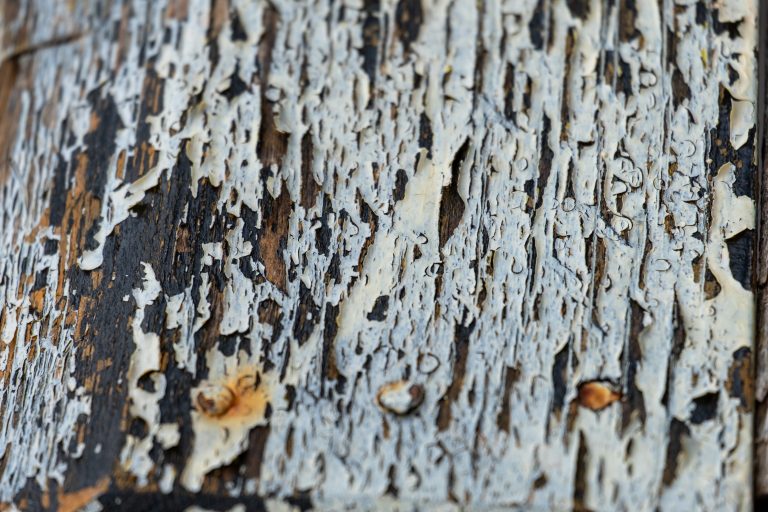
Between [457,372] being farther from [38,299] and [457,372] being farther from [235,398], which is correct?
[38,299]

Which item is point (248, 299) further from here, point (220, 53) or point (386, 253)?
point (220, 53)

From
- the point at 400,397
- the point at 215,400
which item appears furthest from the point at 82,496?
the point at 400,397

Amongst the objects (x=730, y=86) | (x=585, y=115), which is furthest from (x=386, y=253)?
(x=730, y=86)

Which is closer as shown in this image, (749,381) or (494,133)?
(749,381)

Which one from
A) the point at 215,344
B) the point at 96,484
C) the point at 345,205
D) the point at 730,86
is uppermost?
the point at 730,86

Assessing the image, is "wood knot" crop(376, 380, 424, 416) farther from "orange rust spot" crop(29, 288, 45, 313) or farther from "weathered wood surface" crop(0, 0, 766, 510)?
"orange rust spot" crop(29, 288, 45, 313)

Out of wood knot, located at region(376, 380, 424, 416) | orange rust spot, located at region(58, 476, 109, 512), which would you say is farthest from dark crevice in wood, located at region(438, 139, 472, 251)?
orange rust spot, located at region(58, 476, 109, 512)
